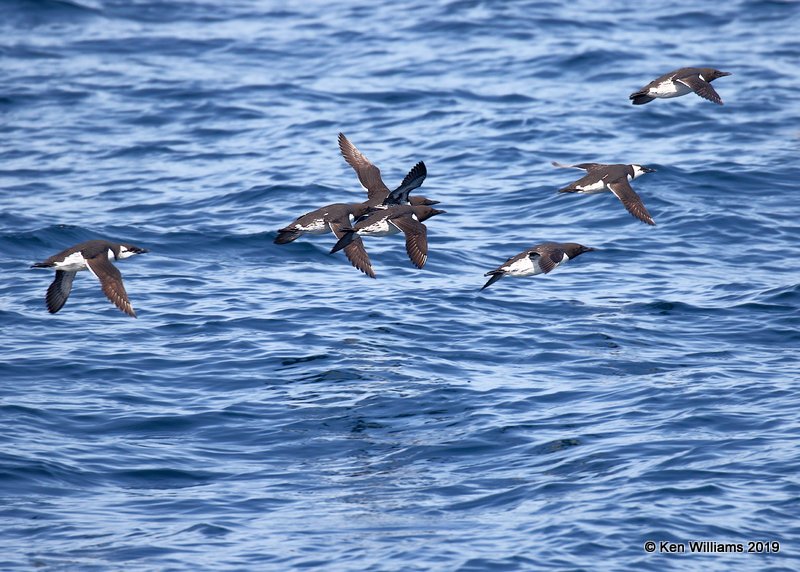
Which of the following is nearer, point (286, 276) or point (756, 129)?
point (286, 276)

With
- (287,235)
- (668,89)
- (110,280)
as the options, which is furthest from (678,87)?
(110,280)

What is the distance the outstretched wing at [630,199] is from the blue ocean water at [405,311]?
42.9 inches

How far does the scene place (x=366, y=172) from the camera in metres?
15.1

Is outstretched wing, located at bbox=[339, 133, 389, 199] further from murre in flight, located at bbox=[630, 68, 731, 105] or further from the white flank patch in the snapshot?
murre in flight, located at bbox=[630, 68, 731, 105]

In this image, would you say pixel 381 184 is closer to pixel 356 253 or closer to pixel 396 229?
pixel 356 253

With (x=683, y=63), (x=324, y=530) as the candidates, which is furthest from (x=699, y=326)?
(x=683, y=63)

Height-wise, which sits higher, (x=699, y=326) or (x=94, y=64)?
(x=94, y=64)

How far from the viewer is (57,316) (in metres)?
13.9

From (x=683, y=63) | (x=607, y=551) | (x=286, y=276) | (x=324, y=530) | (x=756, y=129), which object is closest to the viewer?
(x=607, y=551)

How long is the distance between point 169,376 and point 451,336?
320cm

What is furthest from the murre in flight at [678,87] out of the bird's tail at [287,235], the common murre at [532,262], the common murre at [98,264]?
the common murre at [98,264]

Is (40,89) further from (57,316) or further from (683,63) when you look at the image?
(683,63)

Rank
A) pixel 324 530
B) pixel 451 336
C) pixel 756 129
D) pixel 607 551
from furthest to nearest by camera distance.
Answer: pixel 756 129
pixel 451 336
pixel 324 530
pixel 607 551

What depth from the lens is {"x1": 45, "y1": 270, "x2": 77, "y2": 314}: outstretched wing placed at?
41.0ft
